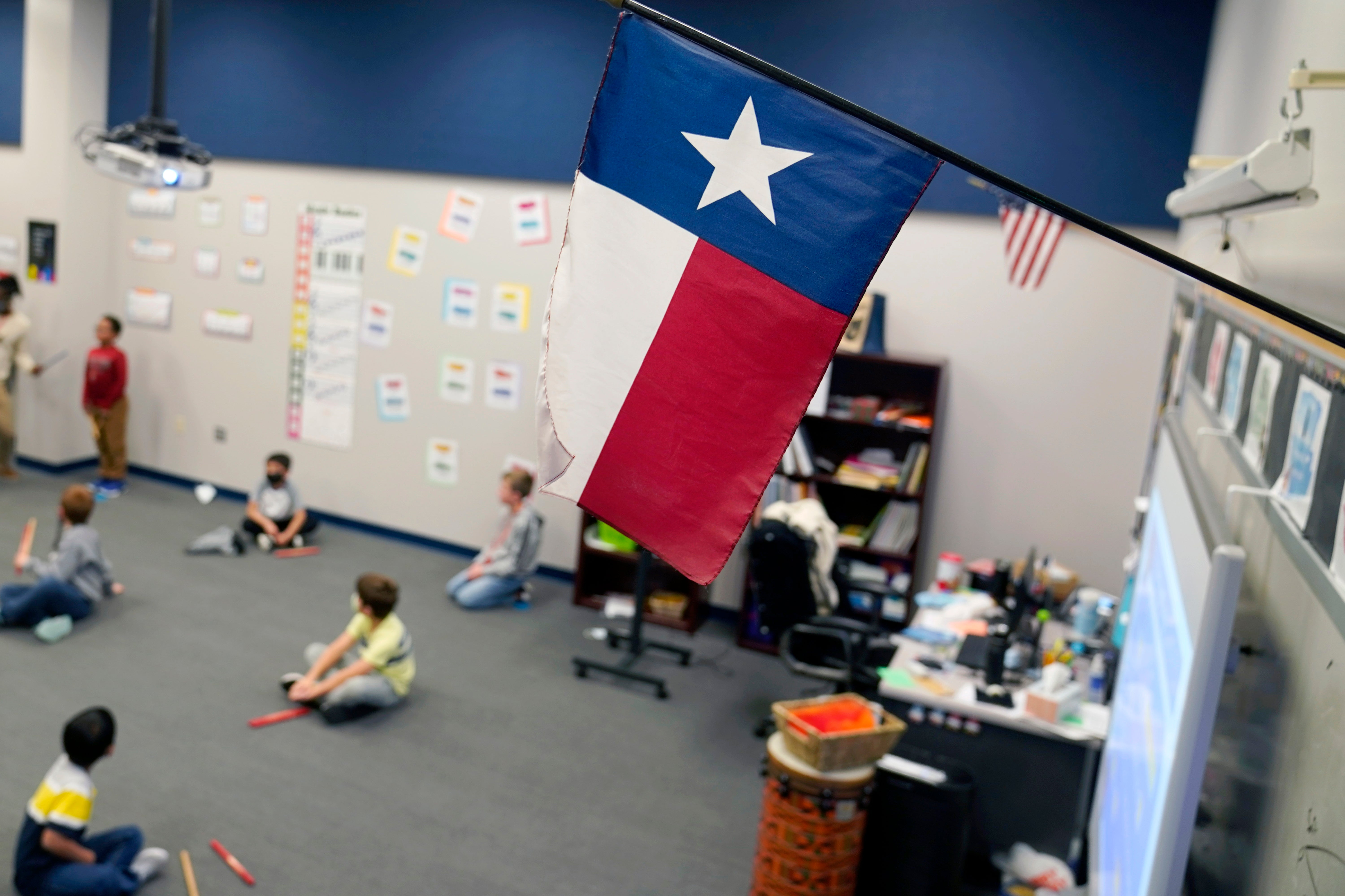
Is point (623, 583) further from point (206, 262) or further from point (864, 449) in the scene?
point (206, 262)

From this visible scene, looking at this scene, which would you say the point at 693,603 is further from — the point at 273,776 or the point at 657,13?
the point at 657,13

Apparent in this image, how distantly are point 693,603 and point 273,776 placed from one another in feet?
8.64

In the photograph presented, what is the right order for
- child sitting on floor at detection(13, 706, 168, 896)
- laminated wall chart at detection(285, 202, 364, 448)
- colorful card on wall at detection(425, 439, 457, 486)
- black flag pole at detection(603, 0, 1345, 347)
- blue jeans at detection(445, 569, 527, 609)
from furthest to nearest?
laminated wall chart at detection(285, 202, 364, 448)
colorful card on wall at detection(425, 439, 457, 486)
blue jeans at detection(445, 569, 527, 609)
child sitting on floor at detection(13, 706, 168, 896)
black flag pole at detection(603, 0, 1345, 347)

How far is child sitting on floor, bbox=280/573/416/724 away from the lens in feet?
14.5

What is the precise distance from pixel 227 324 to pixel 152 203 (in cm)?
112

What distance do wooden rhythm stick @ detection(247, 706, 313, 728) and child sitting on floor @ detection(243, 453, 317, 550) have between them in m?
2.41

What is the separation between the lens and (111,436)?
7668mm

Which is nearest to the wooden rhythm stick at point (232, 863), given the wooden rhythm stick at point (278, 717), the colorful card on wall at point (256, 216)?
the wooden rhythm stick at point (278, 717)

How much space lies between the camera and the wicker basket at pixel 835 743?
10.4 ft

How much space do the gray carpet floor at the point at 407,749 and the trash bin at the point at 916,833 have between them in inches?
19.2

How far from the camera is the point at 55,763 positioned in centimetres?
370

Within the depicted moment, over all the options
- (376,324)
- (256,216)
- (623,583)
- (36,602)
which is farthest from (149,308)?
(623,583)

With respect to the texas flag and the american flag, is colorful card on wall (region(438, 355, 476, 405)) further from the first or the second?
the texas flag

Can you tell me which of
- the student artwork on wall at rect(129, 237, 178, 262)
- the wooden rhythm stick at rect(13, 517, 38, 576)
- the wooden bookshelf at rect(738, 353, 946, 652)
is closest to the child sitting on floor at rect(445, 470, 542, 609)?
the wooden bookshelf at rect(738, 353, 946, 652)
